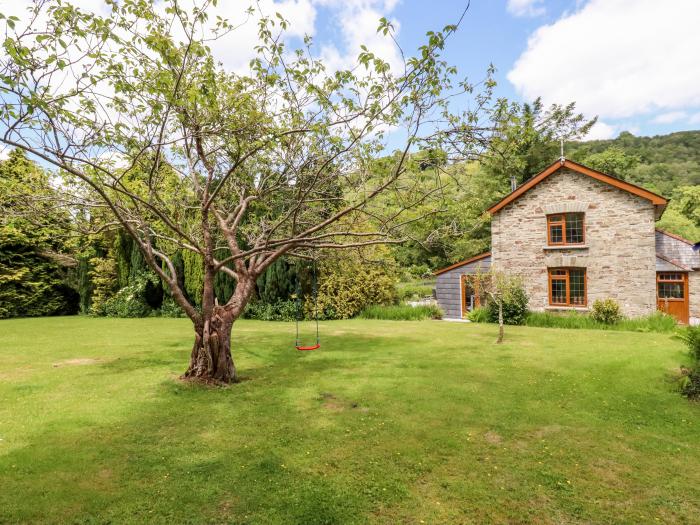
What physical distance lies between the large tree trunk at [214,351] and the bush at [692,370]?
860 cm

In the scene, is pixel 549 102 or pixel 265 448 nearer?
pixel 265 448

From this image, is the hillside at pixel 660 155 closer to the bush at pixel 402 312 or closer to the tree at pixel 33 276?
the bush at pixel 402 312

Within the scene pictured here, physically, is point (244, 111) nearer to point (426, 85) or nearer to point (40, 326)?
point (426, 85)

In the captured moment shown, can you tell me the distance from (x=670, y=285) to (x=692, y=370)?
37.1ft

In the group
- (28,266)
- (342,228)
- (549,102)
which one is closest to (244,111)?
(342,228)

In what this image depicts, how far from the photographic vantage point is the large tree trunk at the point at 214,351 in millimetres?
8164

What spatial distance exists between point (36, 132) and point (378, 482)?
22.1ft

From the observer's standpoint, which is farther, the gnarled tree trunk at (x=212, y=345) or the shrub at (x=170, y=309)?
the shrub at (x=170, y=309)

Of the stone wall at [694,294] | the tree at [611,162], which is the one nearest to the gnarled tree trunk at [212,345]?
the stone wall at [694,294]

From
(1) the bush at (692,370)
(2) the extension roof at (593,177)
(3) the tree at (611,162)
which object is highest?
(3) the tree at (611,162)

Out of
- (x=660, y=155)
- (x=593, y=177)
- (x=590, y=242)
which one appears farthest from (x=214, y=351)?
(x=660, y=155)

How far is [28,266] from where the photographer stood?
2178cm

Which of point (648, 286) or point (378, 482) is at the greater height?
point (648, 286)

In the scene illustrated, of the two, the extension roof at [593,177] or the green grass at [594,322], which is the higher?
the extension roof at [593,177]
